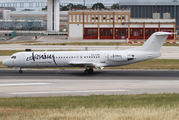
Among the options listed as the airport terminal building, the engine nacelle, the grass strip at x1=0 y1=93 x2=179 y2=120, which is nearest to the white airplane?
the engine nacelle

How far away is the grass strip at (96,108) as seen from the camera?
46.9ft

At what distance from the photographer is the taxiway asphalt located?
77.6 feet

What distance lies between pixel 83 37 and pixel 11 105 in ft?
250

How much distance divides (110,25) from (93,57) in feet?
195

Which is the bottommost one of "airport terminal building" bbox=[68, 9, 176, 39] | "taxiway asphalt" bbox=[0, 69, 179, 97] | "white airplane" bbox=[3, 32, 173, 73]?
"taxiway asphalt" bbox=[0, 69, 179, 97]

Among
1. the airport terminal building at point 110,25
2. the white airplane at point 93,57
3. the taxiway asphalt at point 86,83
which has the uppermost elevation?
the airport terminal building at point 110,25

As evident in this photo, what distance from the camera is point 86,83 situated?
27750mm

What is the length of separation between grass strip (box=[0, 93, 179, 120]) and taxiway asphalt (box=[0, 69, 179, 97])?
3.59 m

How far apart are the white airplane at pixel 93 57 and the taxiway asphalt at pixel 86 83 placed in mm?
1295

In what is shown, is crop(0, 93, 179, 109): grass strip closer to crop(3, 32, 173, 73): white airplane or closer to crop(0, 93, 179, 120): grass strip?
crop(0, 93, 179, 120): grass strip

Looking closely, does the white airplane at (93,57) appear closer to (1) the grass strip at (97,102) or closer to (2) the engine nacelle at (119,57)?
(2) the engine nacelle at (119,57)

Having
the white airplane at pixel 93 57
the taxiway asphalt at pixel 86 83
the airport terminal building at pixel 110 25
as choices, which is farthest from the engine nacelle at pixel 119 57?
the airport terminal building at pixel 110 25

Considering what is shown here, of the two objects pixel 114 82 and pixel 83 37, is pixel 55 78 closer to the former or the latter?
pixel 114 82

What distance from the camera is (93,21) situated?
92.0 m
